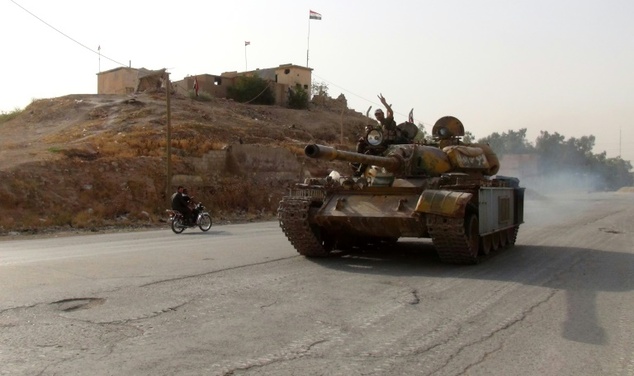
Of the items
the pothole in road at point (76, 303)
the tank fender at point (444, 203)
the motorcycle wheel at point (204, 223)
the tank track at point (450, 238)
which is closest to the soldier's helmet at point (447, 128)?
Answer: the tank fender at point (444, 203)

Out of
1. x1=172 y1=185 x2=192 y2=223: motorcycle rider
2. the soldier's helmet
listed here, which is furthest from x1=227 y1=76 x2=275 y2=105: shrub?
the soldier's helmet

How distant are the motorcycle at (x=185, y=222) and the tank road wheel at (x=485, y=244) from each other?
30.7ft

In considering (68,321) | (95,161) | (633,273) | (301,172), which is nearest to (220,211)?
(95,161)

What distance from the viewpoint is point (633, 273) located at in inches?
391

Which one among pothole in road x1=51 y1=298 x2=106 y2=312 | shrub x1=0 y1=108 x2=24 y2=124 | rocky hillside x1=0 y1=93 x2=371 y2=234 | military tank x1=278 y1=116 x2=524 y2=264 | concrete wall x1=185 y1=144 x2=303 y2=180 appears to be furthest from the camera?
shrub x1=0 y1=108 x2=24 y2=124

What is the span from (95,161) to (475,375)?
25084mm

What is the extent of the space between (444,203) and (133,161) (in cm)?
2130

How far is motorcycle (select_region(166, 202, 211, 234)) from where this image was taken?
18.6 m

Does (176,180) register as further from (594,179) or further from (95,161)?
(594,179)

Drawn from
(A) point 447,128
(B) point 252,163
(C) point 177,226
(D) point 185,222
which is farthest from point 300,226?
(B) point 252,163

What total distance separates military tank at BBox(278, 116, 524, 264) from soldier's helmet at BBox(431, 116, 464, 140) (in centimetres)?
93

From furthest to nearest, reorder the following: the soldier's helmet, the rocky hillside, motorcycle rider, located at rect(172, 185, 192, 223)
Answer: the rocky hillside, motorcycle rider, located at rect(172, 185, 192, 223), the soldier's helmet

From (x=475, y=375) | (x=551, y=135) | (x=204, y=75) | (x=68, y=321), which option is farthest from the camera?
(x=551, y=135)

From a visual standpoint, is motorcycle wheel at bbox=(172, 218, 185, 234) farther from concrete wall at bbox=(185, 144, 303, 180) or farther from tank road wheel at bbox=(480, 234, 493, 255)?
concrete wall at bbox=(185, 144, 303, 180)
